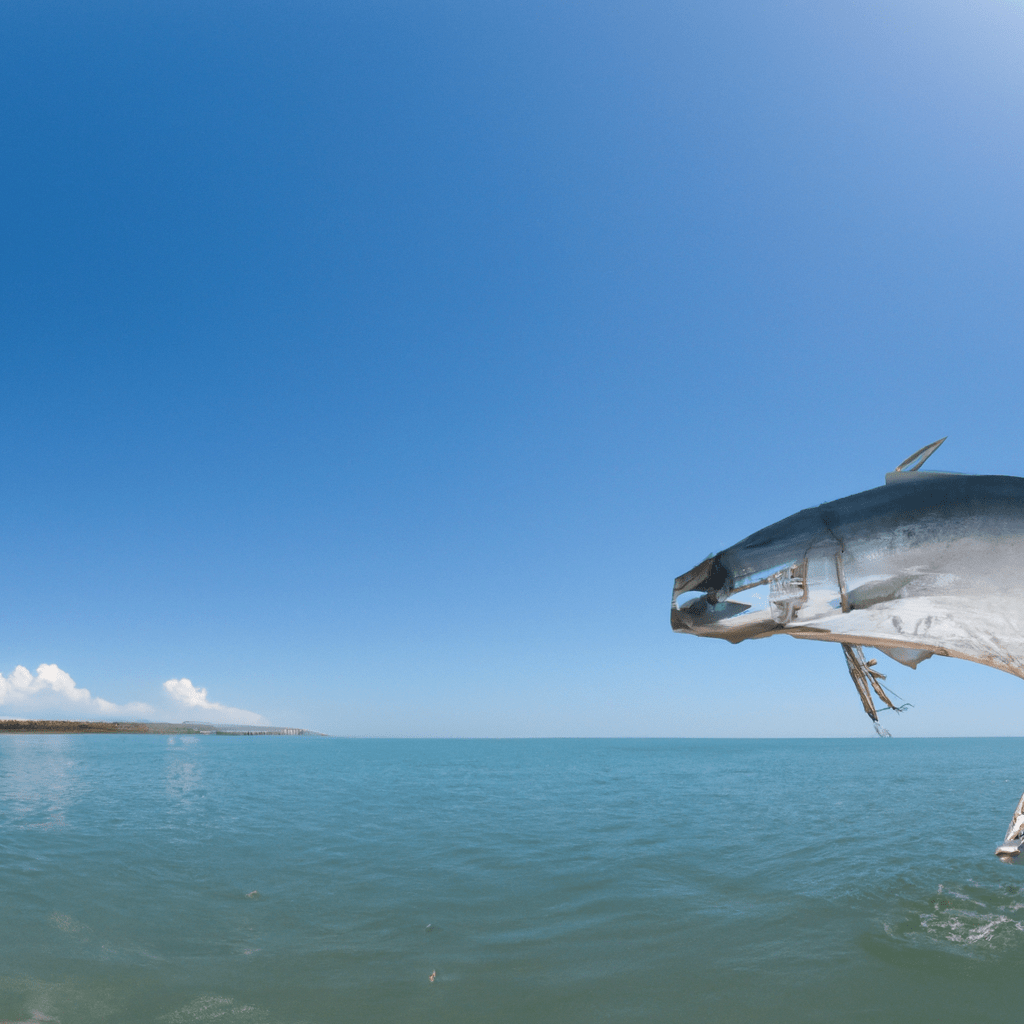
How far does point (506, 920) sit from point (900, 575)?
8.45 m

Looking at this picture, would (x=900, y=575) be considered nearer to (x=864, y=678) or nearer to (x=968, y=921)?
(x=864, y=678)

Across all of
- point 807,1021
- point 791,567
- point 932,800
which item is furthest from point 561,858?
point 932,800

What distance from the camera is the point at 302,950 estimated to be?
770 centimetres

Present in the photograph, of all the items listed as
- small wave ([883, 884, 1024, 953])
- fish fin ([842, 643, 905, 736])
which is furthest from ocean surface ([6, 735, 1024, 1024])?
fish fin ([842, 643, 905, 736])

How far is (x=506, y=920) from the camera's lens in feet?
29.2

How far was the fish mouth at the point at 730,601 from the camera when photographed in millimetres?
3539

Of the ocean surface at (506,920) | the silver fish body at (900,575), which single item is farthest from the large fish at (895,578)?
the ocean surface at (506,920)

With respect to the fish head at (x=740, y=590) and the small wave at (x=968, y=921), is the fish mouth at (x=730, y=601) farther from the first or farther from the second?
the small wave at (x=968, y=921)

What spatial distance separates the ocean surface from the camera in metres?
6.25

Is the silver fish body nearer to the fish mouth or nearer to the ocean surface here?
the fish mouth

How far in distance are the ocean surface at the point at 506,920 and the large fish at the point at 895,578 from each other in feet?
16.1

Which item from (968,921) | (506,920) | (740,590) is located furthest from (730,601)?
(968,921)

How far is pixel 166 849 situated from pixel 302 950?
841cm

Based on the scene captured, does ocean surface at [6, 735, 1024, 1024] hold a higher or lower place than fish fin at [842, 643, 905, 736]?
lower
